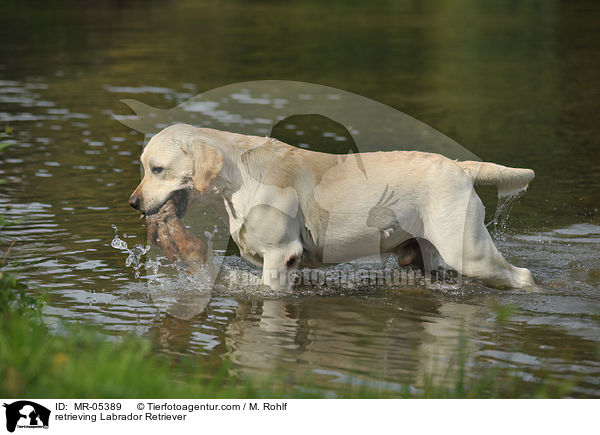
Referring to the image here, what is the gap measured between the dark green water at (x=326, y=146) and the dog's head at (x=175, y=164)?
3.29 ft

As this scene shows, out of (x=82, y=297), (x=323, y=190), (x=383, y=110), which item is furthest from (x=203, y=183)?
(x=383, y=110)

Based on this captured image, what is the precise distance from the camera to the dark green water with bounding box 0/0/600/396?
645 cm

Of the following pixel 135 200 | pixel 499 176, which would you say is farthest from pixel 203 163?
pixel 499 176

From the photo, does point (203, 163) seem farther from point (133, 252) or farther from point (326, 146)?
point (326, 146)

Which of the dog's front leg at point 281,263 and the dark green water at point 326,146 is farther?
the dog's front leg at point 281,263

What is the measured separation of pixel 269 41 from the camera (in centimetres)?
2834

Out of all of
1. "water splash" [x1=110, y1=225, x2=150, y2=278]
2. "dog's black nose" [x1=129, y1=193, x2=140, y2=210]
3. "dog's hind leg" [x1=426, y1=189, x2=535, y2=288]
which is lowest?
"water splash" [x1=110, y1=225, x2=150, y2=278]

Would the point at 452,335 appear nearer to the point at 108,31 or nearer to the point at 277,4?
the point at 108,31

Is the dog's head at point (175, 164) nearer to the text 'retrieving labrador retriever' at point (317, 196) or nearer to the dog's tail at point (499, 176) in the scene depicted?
the text 'retrieving labrador retriever' at point (317, 196)

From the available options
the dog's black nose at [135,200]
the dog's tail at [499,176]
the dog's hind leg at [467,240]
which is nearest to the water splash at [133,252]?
the dog's black nose at [135,200]

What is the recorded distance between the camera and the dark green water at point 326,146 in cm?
645

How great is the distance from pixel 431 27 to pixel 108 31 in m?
11.5
